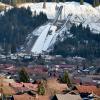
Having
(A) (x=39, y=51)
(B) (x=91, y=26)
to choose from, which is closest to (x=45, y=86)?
(A) (x=39, y=51)

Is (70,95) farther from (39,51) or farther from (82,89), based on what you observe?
(39,51)

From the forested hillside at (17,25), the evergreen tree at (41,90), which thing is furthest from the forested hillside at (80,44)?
the evergreen tree at (41,90)

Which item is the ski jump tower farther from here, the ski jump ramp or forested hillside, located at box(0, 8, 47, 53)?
forested hillside, located at box(0, 8, 47, 53)

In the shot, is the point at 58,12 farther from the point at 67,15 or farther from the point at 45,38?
the point at 45,38

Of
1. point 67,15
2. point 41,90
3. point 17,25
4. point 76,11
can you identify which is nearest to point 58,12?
point 67,15

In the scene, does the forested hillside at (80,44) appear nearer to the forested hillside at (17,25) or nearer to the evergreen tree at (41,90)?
the forested hillside at (17,25)

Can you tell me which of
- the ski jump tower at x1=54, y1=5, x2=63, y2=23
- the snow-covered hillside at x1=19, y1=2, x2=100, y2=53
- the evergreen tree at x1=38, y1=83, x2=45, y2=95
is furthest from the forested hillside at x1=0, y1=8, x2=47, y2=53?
the evergreen tree at x1=38, y1=83, x2=45, y2=95

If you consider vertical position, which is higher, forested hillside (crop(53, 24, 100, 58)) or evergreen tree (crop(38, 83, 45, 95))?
evergreen tree (crop(38, 83, 45, 95))

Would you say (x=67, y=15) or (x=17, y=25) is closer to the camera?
(x=17, y=25)
